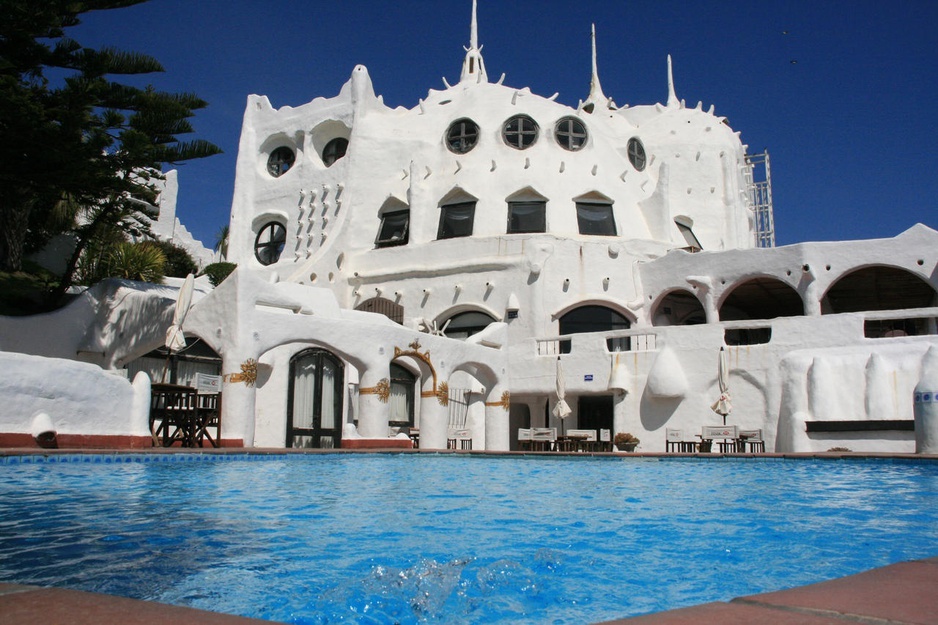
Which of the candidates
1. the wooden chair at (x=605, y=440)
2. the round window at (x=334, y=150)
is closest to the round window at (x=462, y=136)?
the round window at (x=334, y=150)

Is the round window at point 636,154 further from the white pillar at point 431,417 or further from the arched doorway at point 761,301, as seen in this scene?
the white pillar at point 431,417

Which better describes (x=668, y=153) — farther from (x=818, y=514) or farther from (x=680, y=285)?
(x=818, y=514)

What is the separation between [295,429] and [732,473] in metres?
12.6

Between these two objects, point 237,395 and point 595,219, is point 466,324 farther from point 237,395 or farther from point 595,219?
point 237,395

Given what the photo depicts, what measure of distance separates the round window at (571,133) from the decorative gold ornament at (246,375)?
53.9 feet

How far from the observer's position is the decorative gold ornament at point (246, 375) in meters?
17.0

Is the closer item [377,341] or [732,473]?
[732,473]

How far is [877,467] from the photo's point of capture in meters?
13.2

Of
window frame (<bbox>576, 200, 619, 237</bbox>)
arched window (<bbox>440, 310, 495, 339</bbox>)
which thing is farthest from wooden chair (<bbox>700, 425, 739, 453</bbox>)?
window frame (<bbox>576, 200, 619, 237</bbox>)

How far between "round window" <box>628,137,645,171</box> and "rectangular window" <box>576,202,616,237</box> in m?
3.72

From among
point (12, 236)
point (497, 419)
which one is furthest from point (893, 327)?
point (12, 236)

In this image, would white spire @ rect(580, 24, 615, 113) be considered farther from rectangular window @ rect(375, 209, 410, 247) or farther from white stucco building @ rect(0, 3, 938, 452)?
rectangular window @ rect(375, 209, 410, 247)

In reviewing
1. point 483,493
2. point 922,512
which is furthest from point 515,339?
point 922,512

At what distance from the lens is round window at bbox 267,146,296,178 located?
1313 inches
